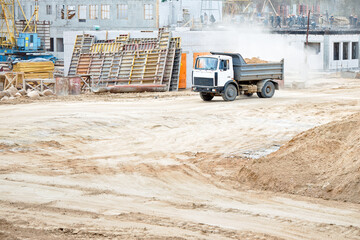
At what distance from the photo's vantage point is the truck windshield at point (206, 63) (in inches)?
1115

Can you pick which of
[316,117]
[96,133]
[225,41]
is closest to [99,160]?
[96,133]

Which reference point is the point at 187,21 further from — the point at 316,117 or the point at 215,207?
the point at 215,207

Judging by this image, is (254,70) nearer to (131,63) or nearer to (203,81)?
(203,81)

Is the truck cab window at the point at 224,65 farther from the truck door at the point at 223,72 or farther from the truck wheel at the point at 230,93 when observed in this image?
the truck wheel at the point at 230,93

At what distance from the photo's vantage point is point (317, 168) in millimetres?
13406

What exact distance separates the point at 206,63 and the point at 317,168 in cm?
1566

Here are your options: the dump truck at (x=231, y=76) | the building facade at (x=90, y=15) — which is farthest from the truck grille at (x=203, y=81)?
the building facade at (x=90, y=15)

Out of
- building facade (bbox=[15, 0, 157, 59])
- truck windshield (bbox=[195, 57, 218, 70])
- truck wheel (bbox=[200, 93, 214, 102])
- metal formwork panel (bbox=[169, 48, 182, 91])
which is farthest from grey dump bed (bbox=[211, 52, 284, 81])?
building facade (bbox=[15, 0, 157, 59])

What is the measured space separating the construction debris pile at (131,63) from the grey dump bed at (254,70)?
20.9 ft

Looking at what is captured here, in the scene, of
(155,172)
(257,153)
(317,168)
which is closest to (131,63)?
(257,153)

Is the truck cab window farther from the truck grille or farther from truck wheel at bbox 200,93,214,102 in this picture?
truck wheel at bbox 200,93,214,102

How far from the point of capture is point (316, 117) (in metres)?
24.2

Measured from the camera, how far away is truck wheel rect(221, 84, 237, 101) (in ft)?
94.8

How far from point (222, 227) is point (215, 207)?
150 cm
